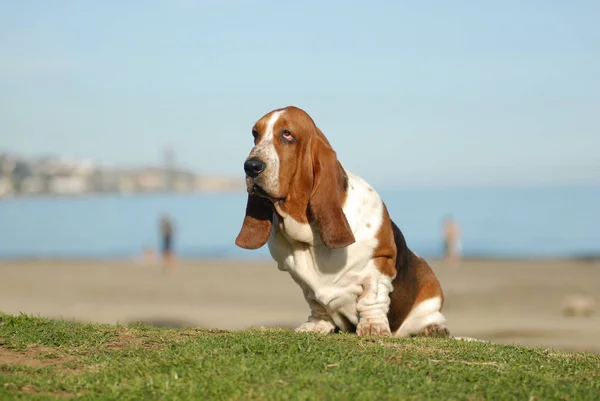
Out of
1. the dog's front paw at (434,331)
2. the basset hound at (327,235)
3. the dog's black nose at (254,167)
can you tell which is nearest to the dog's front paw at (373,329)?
the basset hound at (327,235)

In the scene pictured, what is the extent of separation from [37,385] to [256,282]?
97.0 feet

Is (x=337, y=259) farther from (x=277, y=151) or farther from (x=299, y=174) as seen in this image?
(x=277, y=151)

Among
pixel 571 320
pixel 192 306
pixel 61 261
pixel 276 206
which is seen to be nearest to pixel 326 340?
pixel 276 206

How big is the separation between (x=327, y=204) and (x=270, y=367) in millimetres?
1851

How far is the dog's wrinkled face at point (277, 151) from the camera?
22.0ft

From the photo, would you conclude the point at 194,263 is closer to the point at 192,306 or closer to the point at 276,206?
the point at 192,306

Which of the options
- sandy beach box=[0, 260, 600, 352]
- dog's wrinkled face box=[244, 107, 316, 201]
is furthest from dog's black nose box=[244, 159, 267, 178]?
sandy beach box=[0, 260, 600, 352]

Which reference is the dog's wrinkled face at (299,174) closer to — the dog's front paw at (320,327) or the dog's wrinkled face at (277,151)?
the dog's wrinkled face at (277,151)

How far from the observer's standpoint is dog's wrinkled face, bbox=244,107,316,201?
6715 millimetres

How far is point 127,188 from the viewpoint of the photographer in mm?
176125

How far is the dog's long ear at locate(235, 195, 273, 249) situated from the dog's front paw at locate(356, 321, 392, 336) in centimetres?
108

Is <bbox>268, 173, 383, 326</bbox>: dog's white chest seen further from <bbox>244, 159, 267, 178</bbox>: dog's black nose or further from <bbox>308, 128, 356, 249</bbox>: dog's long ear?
<bbox>244, 159, 267, 178</bbox>: dog's black nose

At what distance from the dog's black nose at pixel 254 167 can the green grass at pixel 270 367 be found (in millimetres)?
1223

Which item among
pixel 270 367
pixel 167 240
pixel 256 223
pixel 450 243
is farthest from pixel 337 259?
pixel 450 243
